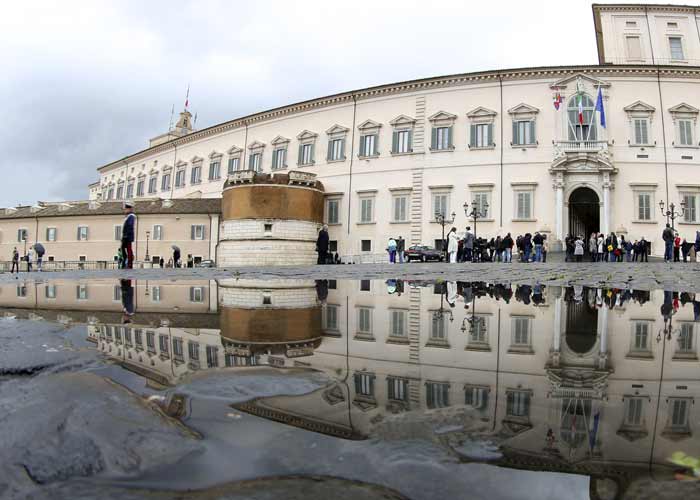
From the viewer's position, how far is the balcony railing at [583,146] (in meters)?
27.4

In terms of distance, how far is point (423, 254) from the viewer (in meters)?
28.9

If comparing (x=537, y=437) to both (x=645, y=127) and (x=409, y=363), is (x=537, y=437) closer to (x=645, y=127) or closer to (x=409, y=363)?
(x=409, y=363)

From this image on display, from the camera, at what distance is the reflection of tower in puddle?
2293 millimetres

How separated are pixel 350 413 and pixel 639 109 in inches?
1295

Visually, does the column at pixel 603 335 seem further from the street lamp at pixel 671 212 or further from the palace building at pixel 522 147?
the street lamp at pixel 671 212

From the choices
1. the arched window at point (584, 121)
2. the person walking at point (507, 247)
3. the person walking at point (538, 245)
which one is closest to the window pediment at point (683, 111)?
the arched window at point (584, 121)

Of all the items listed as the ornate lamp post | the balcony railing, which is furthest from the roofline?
the ornate lamp post

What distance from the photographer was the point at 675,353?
2.32 metres

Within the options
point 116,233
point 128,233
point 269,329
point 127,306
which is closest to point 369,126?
point 116,233

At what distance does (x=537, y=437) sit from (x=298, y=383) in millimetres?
850

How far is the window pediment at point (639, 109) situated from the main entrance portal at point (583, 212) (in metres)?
5.13

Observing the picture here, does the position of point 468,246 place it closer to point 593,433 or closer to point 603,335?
point 603,335

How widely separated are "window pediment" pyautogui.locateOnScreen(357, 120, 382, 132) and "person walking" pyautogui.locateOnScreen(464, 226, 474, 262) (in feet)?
38.5

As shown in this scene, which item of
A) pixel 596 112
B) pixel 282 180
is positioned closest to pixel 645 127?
pixel 596 112
